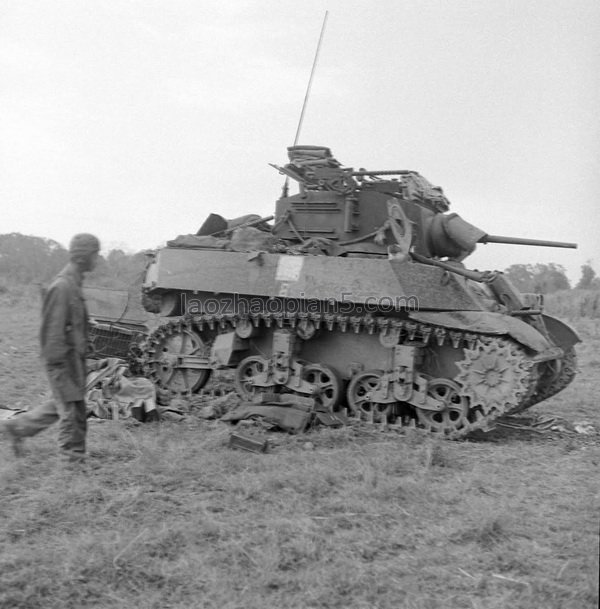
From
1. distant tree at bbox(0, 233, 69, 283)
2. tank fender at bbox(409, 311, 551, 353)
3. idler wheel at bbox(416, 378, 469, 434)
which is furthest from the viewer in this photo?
distant tree at bbox(0, 233, 69, 283)

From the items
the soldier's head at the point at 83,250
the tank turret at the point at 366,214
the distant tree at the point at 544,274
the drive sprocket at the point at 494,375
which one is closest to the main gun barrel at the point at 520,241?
the tank turret at the point at 366,214

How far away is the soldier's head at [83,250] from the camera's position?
6062mm

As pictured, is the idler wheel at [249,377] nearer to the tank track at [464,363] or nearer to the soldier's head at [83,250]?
the tank track at [464,363]

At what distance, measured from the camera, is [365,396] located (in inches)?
337

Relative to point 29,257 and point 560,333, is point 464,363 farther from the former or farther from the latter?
point 29,257

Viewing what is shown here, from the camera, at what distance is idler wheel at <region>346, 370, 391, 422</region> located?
8453 millimetres

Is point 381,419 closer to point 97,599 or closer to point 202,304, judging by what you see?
point 202,304

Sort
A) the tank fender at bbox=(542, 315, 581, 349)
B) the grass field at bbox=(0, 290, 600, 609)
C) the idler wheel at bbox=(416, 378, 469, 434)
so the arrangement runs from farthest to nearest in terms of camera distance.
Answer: the tank fender at bbox=(542, 315, 581, 349), the idler wheel at bbox=(416, 378, 469, 434), the grass field at bbox=(0, 290, 600, 609)

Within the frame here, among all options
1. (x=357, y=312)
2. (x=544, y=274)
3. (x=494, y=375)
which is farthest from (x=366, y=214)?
(x=544, y=274)

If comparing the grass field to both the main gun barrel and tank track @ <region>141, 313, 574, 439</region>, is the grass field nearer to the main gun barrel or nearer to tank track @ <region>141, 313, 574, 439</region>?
tank track @ <region>141, 313, 574, 439</region>

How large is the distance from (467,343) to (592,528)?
363 centimetres

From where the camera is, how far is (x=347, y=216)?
941cm

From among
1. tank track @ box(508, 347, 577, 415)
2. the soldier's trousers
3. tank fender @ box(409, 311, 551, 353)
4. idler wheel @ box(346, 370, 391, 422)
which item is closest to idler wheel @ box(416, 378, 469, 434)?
idler wheel @ box(346, 370, 391, 422)

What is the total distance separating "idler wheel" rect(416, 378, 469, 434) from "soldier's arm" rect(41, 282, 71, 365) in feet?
13.4
